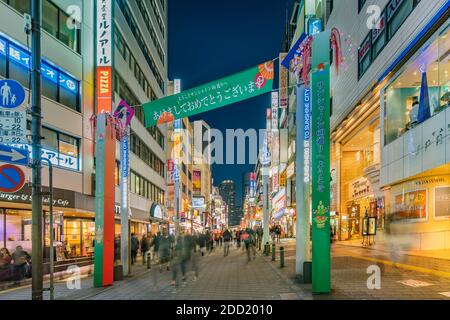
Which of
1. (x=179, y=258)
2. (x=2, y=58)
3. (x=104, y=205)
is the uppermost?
(x=2, y=58)

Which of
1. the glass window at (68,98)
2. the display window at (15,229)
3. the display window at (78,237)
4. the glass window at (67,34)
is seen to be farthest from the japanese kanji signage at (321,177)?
the glass window at (67,34)

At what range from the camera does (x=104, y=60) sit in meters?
26.2

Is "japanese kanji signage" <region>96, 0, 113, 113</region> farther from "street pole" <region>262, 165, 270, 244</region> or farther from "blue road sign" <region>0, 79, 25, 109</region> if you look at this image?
"blue road sign" <region>0, 79, 25, 109</region>

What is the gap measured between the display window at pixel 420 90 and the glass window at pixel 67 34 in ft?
58.8

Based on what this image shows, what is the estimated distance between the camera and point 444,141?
18.3 meters

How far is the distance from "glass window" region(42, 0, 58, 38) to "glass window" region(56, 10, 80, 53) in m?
0.48

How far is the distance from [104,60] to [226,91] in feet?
53.6

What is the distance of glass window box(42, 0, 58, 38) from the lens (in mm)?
22484

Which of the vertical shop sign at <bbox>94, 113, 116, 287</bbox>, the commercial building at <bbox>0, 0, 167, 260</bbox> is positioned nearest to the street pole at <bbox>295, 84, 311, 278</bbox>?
the commercial building at <bbox>0, 0, 167, 260</bbox>

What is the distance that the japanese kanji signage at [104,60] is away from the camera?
25.8 m

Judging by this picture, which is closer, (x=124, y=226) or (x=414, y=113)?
(x=124, y=226)

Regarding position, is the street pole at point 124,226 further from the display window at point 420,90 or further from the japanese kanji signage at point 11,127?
the display window at point 420,90

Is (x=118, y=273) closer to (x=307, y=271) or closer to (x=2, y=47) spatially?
(x=307, y=271)

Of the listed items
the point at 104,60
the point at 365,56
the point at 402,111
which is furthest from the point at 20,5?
the point at 365,56
